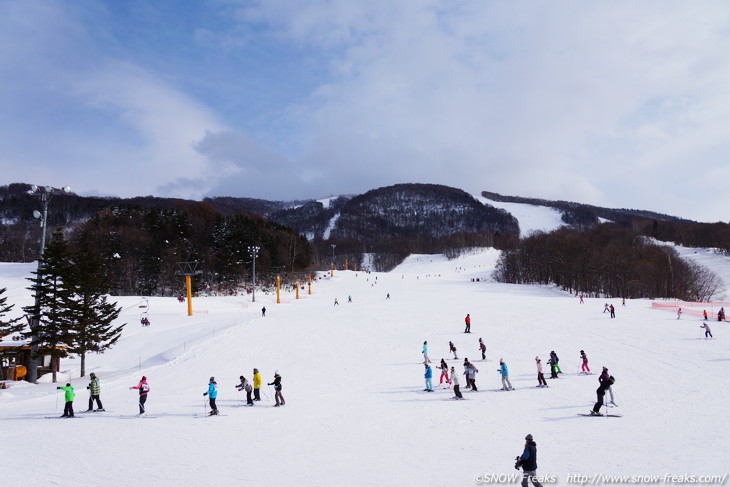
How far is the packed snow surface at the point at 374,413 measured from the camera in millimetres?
9789

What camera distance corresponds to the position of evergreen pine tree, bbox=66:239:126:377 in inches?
922

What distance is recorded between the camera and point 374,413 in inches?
571

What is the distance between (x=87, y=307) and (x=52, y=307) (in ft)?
5.22

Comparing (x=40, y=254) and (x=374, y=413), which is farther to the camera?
(x=40, y=254)

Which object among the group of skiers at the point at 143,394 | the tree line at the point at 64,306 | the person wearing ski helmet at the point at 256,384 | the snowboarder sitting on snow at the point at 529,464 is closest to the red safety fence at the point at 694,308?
the snowboarder sitting on snow at the point at 529,464

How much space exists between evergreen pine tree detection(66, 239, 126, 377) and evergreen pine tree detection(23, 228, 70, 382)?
1.17 ft

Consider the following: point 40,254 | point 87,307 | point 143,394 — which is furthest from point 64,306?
point 143,394

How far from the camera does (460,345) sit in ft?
89.1

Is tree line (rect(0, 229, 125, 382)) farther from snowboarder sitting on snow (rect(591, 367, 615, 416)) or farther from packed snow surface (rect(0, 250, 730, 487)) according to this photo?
snowboarder sitting on snow (rect(591, 367, 615, 416))

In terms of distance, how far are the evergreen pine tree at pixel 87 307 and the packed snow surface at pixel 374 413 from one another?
6.59 ft

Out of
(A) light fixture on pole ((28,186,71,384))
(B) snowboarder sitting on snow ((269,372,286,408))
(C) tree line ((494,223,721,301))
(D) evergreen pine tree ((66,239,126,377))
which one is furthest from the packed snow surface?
(C) tree line ((494,223,721,301))

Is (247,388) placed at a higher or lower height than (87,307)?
lower

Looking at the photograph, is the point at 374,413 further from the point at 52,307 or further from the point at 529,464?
the point at 52,307

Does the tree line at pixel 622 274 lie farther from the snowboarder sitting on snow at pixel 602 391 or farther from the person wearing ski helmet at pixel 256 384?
the person wearing ski helmet at pixel 256 384
